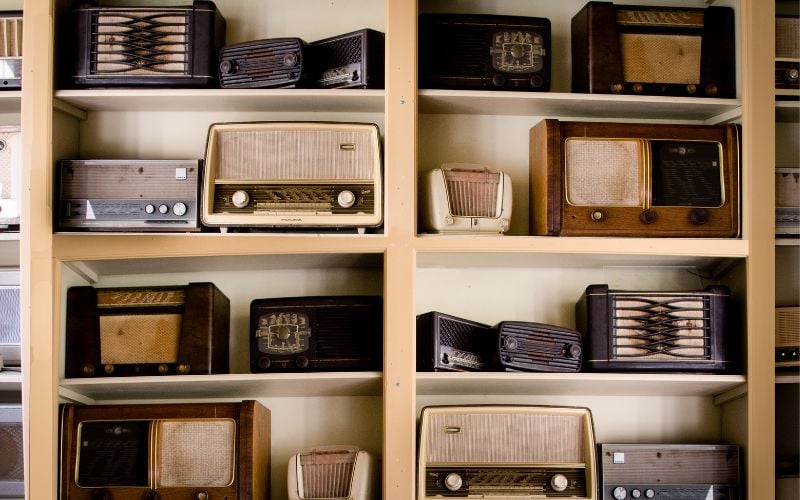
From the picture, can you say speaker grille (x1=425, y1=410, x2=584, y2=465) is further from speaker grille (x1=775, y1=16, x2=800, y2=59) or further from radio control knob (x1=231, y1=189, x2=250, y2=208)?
speaker grille (x1=775, y1=16, x2=800, y2=59)

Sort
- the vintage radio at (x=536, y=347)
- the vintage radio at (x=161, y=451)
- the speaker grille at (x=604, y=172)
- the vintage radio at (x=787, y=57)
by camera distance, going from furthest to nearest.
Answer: the vintage radio at (x=787, y=57), the speaker grille at (x=604, y=172), the vintage radio at (x=536, y=347), the vintage radio at (x=161, y=451)

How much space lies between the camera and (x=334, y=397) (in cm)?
366

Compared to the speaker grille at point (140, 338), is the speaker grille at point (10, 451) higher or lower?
lower

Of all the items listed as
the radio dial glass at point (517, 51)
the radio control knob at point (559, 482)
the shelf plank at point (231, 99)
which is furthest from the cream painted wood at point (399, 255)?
the radio control knob at point (559, 482)

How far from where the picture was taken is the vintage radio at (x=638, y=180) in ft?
11.2

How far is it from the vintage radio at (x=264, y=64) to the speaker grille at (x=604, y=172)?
0.96 meters

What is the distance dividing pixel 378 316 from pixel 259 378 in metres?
0.45

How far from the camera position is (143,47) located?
3.43 metres

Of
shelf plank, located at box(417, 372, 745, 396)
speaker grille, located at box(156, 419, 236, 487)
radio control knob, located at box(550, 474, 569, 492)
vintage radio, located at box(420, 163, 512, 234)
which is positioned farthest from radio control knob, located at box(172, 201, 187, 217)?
radio control knob, located at box(550, 474, 569, 492)

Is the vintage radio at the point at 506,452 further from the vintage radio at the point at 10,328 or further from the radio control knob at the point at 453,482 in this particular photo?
the vintage radio at the point at 10,328

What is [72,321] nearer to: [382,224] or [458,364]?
[382,224]

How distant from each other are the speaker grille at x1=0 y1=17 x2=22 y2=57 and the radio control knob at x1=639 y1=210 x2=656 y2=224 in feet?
7.25

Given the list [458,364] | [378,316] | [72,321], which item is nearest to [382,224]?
[378,316]

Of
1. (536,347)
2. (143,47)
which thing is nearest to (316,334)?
(536,347)
